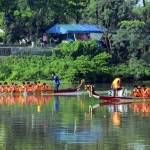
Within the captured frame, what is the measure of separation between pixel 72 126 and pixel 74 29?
56.9 metres

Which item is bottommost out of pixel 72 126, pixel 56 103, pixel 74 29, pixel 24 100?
pixel 24 100

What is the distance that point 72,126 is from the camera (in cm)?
3325

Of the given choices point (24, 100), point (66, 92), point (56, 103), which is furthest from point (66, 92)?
point (56, 103)

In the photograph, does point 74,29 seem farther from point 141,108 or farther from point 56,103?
point 141,108

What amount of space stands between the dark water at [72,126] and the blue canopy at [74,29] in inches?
1558

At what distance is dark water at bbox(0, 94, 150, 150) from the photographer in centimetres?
2742

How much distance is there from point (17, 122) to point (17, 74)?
3973cm

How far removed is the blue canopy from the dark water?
130 ft

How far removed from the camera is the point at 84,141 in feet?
92.5

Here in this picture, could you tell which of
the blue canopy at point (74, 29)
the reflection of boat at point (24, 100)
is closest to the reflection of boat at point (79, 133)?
the reflection of boat at point (24, 100)

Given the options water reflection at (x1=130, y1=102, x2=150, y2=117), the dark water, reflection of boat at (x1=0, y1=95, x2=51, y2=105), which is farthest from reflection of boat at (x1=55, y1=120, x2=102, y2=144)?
reflection of boat at (x1=0, y1=95, x2=51, y2=105)

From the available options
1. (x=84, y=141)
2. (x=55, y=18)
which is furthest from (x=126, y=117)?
(x=55, y=18)

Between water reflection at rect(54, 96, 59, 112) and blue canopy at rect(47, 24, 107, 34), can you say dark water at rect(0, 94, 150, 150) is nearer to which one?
water reflection at rect(54, 96, 59, 112)

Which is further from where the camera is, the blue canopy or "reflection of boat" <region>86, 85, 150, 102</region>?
the blue canopy
